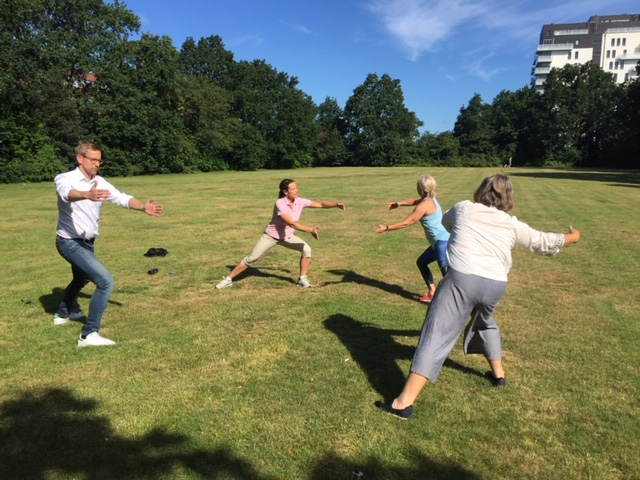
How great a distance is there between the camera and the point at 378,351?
490 centimetres

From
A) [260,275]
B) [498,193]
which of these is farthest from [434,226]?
[260,275]

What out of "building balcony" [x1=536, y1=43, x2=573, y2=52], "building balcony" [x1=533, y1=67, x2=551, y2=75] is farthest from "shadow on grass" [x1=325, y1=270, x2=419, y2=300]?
"building balcony" [x1=536, y1=43, x2=573, y2=52]

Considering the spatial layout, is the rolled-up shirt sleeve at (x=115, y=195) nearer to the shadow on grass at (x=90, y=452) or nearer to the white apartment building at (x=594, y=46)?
the shadow on grass at (x=90, y=452)

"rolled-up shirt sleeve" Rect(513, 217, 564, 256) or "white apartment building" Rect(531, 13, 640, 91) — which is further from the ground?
"white apartment building" Rect(531, 13, 640, 91)

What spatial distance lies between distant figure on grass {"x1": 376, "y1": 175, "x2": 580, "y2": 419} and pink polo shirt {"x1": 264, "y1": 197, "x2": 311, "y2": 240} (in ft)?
11.9

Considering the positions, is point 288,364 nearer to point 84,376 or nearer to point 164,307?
point 84,376

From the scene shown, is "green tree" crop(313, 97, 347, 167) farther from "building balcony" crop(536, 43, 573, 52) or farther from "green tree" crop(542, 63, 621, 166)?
"building balcony" crop(536, 43, 573, 52)

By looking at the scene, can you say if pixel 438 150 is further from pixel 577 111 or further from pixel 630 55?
pixel 630 55

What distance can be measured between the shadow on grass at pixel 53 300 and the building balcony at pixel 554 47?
137 metres

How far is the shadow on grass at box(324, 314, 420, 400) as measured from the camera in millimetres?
4238

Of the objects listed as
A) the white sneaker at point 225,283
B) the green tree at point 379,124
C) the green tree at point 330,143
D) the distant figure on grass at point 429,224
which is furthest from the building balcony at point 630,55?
the white sneaker at point 225,283

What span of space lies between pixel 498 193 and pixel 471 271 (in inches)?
26.9

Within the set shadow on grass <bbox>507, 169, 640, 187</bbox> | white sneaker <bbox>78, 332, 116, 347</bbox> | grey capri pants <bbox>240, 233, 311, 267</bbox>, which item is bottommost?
white sneaker <bbox>78, 332, 116, 347</bbox>

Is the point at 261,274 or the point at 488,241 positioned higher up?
the point at 488,241
